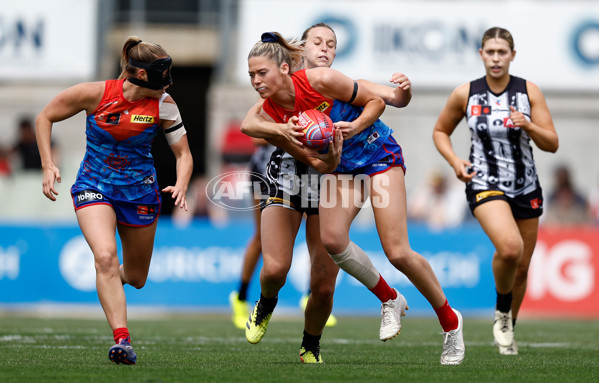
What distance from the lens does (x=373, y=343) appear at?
28.1ft

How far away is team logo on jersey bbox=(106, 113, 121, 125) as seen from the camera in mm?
6426

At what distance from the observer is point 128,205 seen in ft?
21.6

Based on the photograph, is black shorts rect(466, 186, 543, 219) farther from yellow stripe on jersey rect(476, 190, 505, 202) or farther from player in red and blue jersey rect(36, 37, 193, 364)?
player in red and blue jersey rect(36, 37, 193, 364)

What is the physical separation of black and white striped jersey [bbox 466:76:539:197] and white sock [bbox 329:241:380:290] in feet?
5.27

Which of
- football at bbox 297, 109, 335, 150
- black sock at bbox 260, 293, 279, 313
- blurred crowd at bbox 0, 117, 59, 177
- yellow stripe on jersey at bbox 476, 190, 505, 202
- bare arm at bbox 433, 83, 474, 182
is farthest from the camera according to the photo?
blurred crowd at bbox 0, 117, 59, 177

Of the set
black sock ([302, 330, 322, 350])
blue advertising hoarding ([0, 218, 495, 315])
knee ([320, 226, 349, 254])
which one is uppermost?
knee ([320, 226, 349, 254])

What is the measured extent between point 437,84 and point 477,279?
585 cm

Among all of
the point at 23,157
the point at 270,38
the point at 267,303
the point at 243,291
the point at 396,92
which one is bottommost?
the point at 23,157

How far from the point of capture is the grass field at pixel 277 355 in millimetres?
5602

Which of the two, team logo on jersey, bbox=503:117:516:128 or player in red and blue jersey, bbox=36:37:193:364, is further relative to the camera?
team logo on jersey, bbox=503:117:516:128

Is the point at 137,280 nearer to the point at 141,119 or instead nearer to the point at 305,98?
the point at 141,119

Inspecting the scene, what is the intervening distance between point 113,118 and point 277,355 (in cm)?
213

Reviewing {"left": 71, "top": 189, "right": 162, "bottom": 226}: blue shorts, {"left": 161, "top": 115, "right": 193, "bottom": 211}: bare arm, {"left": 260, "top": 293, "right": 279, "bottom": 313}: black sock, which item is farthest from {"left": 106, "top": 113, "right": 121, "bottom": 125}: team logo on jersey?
{"left": 260, "top": 293, "right": 279, "bottom": 313}: black sock

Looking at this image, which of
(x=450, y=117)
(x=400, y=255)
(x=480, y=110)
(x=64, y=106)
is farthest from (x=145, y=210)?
(x=480, y=110)
